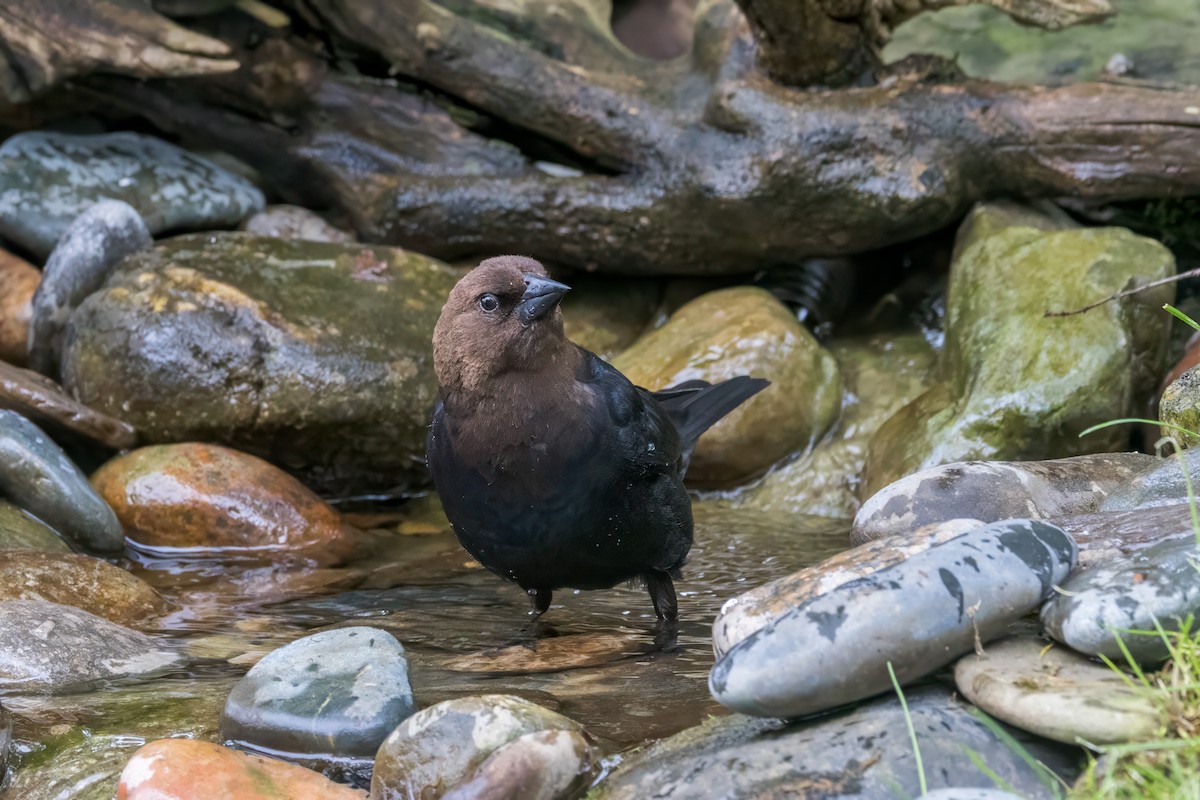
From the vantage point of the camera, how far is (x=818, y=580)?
9.54 ft

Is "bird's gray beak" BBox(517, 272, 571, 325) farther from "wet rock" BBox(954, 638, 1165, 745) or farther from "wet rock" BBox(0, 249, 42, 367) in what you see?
"wet rock" BBox(0, 249, 42, 367)

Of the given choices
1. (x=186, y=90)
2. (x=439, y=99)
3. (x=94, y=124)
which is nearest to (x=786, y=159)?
(x=439, y=99)

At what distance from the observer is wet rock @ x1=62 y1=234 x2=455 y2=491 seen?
617 centimetres

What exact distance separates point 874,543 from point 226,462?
3795mm

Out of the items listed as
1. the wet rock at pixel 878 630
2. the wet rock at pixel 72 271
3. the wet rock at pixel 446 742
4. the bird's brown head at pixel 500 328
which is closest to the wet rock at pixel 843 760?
the wet rock at pixel 878 630

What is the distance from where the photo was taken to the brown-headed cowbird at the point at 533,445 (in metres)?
3.86

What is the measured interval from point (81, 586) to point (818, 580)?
116 inches

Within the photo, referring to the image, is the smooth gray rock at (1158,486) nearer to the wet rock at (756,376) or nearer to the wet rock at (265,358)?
the wet rock at (756,376)

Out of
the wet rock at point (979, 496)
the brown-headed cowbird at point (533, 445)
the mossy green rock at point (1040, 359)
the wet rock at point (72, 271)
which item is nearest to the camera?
the wet rock at point (979, 496)

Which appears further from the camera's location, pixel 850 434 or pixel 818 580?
pixel 850 434

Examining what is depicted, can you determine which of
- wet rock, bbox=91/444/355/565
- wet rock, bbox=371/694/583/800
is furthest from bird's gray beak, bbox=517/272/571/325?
wet rock, bbox=91/444/355/565

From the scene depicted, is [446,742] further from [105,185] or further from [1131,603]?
[105,185]

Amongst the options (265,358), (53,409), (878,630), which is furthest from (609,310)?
(878,630)

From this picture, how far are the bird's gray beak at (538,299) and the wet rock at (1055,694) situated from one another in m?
1.79
